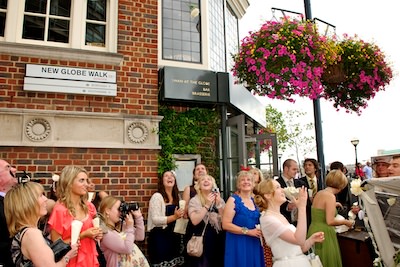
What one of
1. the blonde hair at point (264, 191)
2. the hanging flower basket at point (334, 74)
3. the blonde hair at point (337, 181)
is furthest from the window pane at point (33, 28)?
the blonde hair at point (337, 181)

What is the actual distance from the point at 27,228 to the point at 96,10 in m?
4.12

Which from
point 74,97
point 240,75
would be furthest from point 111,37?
point 240,75

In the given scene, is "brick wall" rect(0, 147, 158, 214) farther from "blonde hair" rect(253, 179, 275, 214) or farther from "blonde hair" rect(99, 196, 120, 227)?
"blonde hair" rect(253, 179, 275, 214)

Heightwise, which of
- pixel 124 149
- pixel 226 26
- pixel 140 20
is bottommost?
pixel 124 149

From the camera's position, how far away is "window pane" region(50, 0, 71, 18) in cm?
523

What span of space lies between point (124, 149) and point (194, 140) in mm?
1309

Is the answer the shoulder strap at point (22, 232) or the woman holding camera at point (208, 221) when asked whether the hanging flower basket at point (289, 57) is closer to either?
the woman holding camera at point (208, 221)

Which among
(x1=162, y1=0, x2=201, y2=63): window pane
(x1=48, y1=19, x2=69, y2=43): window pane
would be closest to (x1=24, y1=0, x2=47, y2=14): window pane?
(x1=48, y1=19, x2=69, y2=43): window pane

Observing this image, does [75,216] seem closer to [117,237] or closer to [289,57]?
[117,237]

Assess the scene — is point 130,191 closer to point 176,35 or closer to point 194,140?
point 194,140

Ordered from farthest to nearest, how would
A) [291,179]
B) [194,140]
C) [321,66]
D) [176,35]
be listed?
1. [176,35]
2. [194,140]
3. [291,179]
4. [321,66]

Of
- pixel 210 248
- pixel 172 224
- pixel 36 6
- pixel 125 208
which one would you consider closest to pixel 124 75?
pixel 36 6

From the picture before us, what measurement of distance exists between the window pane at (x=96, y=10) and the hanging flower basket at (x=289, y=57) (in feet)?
8.18

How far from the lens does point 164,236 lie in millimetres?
4332
